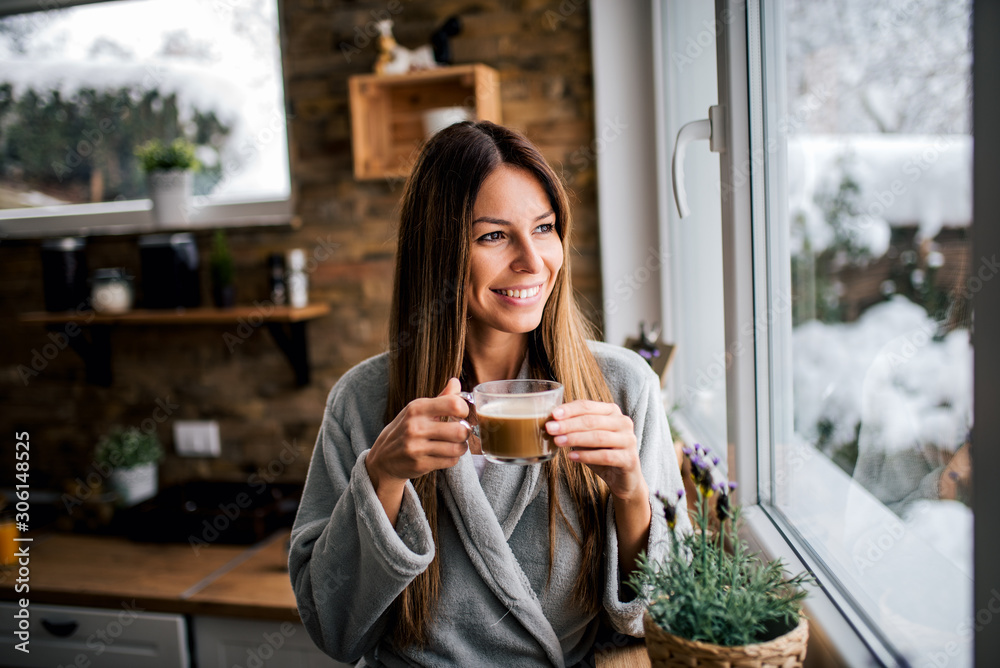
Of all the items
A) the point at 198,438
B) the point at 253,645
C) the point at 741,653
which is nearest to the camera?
the point at 741,653

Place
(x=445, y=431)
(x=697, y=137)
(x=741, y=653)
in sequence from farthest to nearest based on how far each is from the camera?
(x=697, y=137) < (x=445, y=431) < (x=741, y=653)

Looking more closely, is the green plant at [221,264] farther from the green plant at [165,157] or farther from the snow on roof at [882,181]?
the snow on roof at [882,181]

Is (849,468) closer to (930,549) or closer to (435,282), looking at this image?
(930,549)

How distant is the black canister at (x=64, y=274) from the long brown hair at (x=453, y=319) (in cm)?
199

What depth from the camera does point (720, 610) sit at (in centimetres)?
89

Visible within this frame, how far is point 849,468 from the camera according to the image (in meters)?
1.27

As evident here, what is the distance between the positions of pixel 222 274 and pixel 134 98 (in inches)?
35.7

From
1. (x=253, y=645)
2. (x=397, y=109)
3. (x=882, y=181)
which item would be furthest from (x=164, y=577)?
(x=882, y=181)

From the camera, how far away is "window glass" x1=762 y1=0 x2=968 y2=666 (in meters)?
0.89

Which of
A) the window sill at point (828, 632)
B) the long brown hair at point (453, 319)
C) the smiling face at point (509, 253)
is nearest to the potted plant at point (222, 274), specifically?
the long brown hair at point (453, 319)

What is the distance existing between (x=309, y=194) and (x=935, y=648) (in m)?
2.45

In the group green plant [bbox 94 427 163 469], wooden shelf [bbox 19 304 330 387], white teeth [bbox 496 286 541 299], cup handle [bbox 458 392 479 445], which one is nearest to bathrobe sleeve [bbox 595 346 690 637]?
white teeth [bbox 496 286 541 299]

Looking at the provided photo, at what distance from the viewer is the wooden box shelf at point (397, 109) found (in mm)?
2488

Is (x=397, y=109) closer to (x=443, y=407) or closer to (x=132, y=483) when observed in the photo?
(x=132, y=483)
